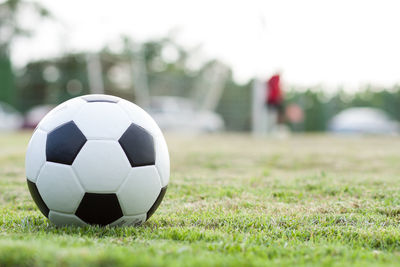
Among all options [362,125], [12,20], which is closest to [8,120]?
[12,20]

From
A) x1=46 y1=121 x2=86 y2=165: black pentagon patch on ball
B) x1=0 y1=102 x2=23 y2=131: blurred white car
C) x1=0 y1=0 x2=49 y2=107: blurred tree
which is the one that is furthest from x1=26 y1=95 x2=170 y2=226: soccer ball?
x1=0 y1=0 x2=49 y2=107: blurred tree

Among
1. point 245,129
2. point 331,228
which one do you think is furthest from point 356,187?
point 245,129

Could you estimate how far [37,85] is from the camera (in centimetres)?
2350

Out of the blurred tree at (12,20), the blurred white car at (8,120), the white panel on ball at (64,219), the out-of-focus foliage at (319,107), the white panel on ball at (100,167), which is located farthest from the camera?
the blurred tree at (12,20)

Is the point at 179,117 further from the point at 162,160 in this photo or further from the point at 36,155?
the point at 36,155

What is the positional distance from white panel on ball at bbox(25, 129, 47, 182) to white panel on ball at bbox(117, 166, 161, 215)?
0.53 metres

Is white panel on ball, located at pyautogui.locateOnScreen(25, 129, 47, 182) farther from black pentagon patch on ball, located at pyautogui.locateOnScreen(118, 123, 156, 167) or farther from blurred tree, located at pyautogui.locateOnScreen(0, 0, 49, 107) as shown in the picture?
blurred tree, located at pyautogui.locateOnScreen(0, 0, 49, 107)

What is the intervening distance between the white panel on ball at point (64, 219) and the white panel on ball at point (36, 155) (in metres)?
0.25

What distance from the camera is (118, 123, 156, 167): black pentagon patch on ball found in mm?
2560

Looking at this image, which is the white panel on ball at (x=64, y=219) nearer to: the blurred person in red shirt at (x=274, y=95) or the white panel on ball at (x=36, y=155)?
the white panel on ball at (x=36, y=155)

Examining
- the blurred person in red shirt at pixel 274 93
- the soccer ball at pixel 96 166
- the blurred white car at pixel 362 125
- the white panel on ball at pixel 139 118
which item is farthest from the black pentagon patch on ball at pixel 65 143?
the blurred white car at pixel 362 125

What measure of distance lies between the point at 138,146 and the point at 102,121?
26cm

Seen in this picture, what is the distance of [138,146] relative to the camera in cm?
261

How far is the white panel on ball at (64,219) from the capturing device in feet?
8.49
